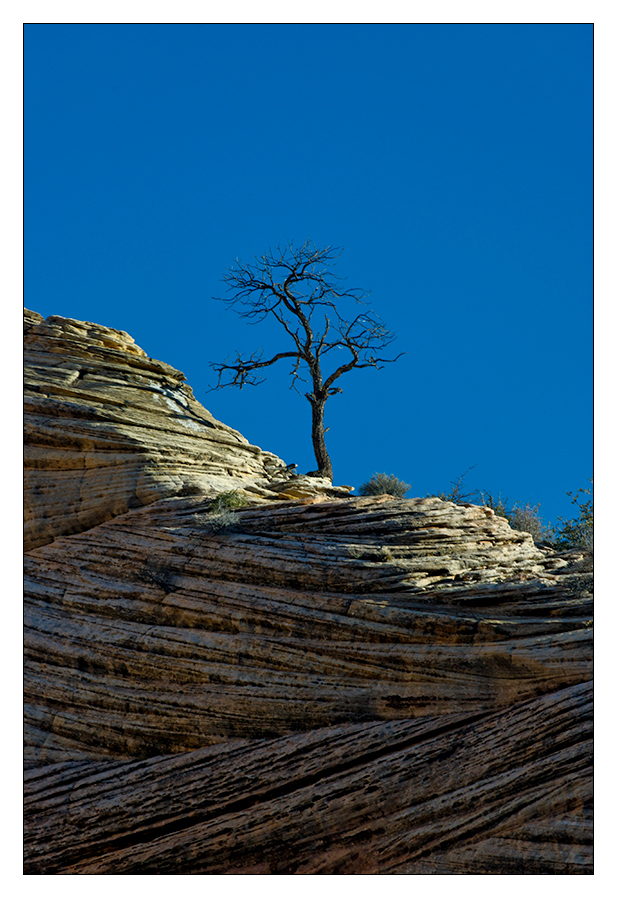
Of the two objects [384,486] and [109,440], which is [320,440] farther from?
[109,440]

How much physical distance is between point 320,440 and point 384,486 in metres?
2.40

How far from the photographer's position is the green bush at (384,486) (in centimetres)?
2098

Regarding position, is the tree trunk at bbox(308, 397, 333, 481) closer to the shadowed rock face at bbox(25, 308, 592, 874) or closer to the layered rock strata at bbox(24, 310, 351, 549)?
the layered rock strata at bbox(24, 310, 351, 549)

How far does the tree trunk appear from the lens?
72.8ft

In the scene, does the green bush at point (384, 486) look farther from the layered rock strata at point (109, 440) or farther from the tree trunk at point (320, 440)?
the layered rock strata at point (109, 440)

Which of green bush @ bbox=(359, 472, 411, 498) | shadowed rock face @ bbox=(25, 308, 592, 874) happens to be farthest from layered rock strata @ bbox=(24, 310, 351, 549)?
green bush @ bbox=(359, 472, 411, 498)

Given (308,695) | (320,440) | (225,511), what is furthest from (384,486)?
(308,695)

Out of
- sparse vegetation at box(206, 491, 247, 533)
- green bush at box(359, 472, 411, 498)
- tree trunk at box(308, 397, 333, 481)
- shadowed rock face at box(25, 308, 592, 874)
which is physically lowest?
shadowed rock face at box(25, 308, 592, 874)

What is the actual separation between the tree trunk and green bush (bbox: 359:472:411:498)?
3.24 feet

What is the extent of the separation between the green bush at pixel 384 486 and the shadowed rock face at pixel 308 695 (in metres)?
4.62

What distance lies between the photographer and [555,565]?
15.7 m

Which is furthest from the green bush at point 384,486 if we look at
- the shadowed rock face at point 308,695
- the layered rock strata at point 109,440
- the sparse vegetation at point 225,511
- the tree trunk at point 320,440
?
the sparse vegetation at point 225,511

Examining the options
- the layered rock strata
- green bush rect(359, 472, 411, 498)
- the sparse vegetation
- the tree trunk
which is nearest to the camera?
the sparse vegetation

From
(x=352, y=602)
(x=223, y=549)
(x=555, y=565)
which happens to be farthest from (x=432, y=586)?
(x=223, y=549)
